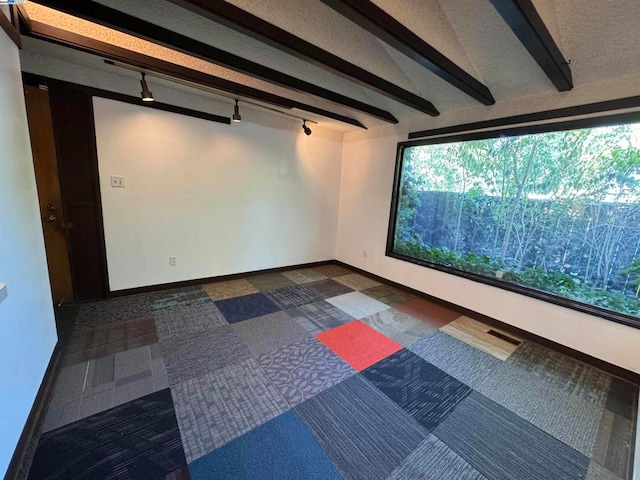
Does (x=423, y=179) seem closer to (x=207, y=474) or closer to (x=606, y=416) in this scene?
(x=606, y=416)

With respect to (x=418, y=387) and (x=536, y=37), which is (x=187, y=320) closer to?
(x=418, y=387)

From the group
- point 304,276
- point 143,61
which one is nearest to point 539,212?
point 304,276

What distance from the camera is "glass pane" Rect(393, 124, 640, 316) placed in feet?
7.09

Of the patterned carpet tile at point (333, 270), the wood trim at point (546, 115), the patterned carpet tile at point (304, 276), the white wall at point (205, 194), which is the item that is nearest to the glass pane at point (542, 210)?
the wood trim at point (546, 115)

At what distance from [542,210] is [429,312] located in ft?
5.18

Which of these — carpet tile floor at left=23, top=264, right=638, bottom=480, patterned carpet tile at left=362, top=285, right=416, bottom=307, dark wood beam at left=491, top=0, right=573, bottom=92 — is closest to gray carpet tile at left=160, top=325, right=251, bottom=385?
carpet tile floor at left=23, top=264, right=638, bottom=480

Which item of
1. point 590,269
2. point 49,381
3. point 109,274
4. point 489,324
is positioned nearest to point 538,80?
point 590,269

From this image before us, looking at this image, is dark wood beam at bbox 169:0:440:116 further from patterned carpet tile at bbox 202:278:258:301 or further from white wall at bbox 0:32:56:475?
patterned carpet tile at bbox 202:278:258:301

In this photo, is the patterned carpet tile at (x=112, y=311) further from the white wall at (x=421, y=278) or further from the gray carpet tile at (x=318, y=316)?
the white wall at (x=421, y=278)

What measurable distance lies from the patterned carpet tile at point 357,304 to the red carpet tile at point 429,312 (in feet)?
0.92

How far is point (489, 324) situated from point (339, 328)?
172cm

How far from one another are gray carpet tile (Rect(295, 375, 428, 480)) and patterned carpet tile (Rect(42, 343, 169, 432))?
3.63ft

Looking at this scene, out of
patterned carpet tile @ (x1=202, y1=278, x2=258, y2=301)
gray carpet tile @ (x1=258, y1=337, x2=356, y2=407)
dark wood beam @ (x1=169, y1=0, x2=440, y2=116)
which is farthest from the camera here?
patterned carpet tile @ (x1=202, y1=278, x2=258, y2=301)

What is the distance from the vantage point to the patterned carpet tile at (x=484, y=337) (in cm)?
242
